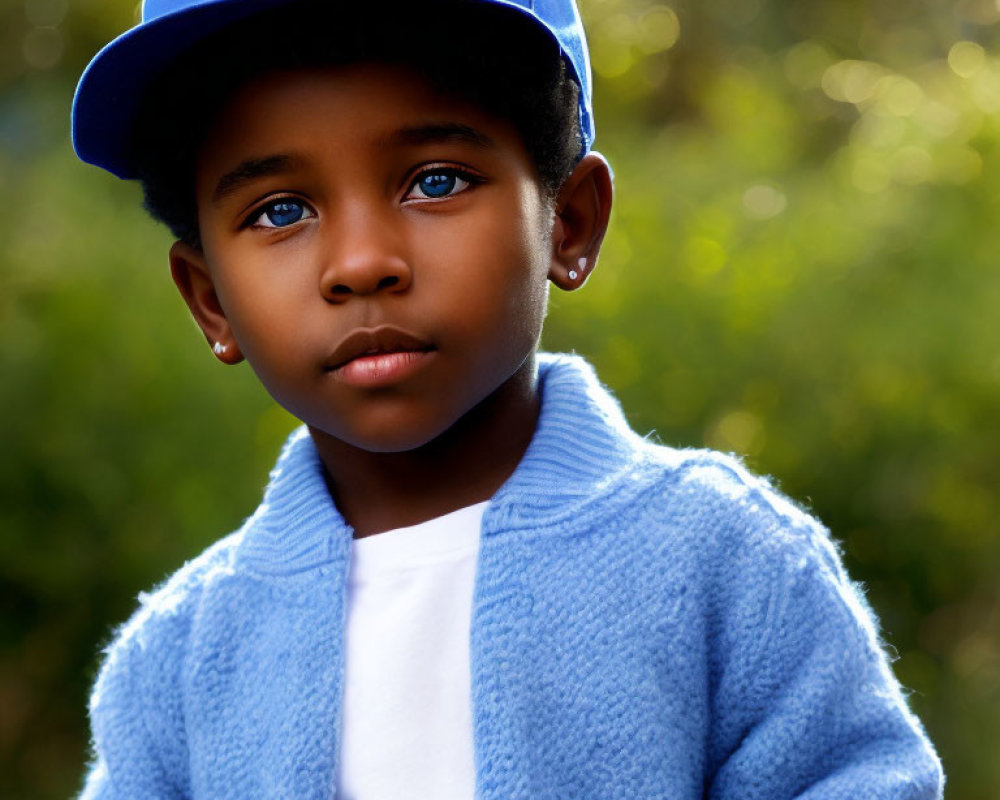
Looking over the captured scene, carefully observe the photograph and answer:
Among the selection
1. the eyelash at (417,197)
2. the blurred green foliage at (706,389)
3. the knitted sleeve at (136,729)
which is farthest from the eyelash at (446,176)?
the blurred green foliage at (706,389)

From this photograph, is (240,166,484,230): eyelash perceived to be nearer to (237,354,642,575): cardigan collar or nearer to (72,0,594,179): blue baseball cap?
(72,0,594,179): blue baseball cap

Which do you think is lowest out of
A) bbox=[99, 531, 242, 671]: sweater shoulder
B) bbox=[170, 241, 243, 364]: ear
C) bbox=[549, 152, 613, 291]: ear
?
bbox=[99, 531, 242, 671]: sweater shoulder

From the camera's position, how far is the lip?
5.60ft

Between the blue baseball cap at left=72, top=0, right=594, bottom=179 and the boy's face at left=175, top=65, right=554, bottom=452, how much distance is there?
10 centimetres

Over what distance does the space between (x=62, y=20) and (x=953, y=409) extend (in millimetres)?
3430

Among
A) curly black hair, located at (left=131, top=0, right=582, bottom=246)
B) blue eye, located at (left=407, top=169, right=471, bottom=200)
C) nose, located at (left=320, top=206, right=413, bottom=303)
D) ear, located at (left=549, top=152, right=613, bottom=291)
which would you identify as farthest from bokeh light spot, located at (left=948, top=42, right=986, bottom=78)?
nose, located at (left=320, top=206, right=413, bottom=303)

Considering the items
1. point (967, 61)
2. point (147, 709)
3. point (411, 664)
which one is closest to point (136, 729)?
point (147, 709)

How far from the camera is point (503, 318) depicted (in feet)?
5.77

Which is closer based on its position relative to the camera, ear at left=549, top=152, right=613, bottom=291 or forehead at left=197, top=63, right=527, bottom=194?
forehead at left=197, top=63, right=527, bottom=194

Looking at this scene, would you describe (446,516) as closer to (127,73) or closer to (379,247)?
(379,247)

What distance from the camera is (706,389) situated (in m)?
3.63

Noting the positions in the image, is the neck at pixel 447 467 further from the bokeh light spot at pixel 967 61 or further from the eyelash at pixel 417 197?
the bokeh light spot at pixel 967 61

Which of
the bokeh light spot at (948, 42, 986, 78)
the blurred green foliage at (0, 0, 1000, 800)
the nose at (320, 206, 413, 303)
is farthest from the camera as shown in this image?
the bokeh light spot at (948, 42, 986, 78)

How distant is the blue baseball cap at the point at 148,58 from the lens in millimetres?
1753
